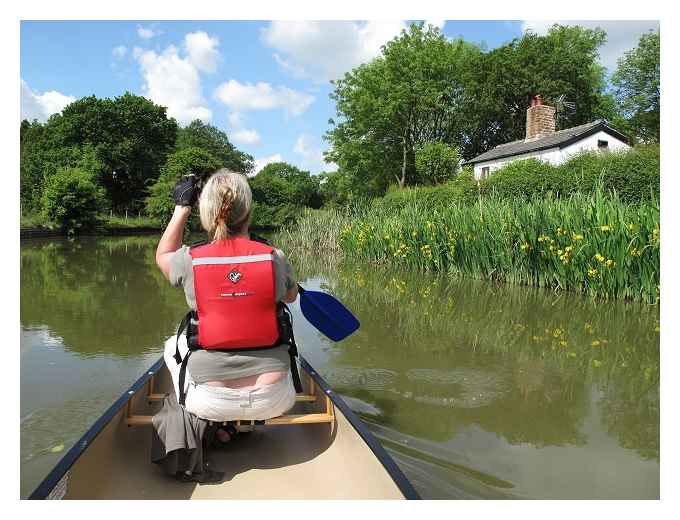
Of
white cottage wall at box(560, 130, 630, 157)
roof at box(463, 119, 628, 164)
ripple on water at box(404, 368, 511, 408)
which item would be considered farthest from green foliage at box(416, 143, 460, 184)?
ripple on water at box(404, 368, 511, 408)

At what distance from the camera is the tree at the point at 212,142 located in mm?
51375

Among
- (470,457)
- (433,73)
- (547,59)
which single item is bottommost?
(470,457)

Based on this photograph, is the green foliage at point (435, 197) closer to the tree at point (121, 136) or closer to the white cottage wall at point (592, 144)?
the white cottage wall at point (592, 144)

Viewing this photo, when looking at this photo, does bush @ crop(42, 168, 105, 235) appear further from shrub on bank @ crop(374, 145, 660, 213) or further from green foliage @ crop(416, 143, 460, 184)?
green foliage @ crop(416, 143, 460, 184)

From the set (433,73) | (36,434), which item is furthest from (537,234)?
(433,73)

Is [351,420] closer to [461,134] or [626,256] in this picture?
[626,256]

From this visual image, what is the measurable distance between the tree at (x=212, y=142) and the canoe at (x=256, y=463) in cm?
4841

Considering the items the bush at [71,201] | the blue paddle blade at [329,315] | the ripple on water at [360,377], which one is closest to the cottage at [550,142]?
the bush at [71,201]

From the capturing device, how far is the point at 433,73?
32625 millimetres

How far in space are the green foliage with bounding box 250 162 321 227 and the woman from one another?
20476mm

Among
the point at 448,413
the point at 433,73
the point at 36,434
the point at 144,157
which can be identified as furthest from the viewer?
the point at 144,157

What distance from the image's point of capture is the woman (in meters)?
2.32

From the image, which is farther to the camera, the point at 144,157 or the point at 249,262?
the point at 144,157
